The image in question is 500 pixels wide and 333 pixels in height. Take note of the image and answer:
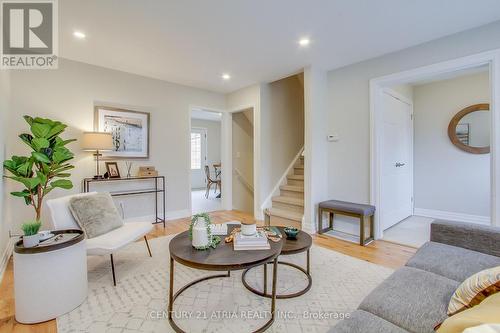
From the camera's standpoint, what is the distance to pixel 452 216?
165 inches

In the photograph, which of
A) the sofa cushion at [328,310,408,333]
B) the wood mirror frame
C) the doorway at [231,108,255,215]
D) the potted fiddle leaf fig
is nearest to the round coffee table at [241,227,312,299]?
the sofa cushion at [328,310,408,333]

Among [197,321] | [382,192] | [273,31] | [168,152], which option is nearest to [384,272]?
[382,192]

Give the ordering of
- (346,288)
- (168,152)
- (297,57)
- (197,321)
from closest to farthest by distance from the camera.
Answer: (197,321), (346,288), (297,57), (168,152)

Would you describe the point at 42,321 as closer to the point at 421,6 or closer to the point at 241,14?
the point at 241,14

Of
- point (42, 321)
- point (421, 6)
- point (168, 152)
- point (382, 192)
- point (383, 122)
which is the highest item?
point (421, 6)

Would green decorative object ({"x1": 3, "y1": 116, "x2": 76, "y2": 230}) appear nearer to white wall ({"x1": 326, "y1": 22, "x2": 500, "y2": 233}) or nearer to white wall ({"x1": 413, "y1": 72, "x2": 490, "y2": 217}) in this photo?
white wall ({"x1": 326, "y1": 22, "x2": 500, "y2": 233})

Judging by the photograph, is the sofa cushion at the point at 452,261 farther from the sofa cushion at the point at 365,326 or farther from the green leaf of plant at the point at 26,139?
the green leaf of plant at the point at 26,139

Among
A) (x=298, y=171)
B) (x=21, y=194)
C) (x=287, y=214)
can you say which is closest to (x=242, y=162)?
(x=298, y=171)

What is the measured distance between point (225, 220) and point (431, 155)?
12.9ft

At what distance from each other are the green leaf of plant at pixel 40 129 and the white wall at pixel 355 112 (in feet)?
11.8

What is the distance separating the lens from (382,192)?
11.3 feet

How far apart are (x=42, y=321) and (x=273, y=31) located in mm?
3199

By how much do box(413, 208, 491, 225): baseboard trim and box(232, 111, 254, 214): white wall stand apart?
3309mm

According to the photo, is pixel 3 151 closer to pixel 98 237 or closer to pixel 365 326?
pixel 98 237
